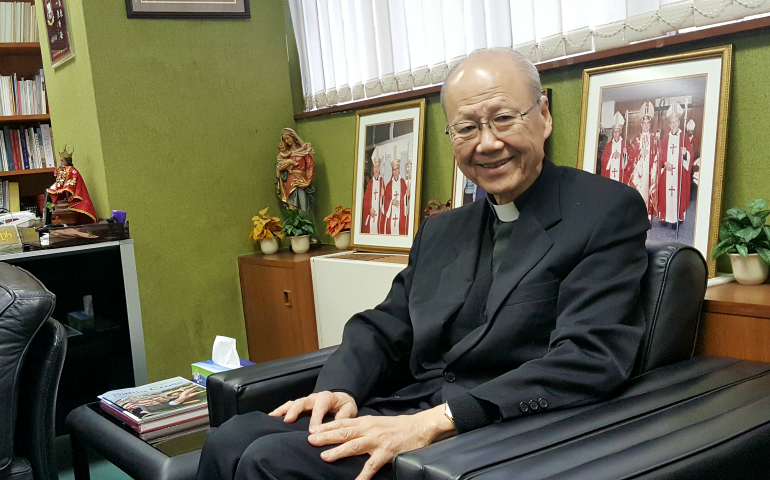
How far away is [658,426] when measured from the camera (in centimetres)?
108

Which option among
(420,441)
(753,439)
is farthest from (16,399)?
(753,439)

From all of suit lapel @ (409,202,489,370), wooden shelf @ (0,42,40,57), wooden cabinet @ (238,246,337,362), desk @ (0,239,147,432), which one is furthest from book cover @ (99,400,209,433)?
wooden shelf @ (0,42,40,57)

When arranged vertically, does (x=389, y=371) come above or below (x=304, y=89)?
below

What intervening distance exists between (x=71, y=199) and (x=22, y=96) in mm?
1606

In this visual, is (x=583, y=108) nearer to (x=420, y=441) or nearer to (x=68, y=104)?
(x=420, y=441)

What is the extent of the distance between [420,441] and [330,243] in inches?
86.6

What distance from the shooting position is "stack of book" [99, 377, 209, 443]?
180 centimetres

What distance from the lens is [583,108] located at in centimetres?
210

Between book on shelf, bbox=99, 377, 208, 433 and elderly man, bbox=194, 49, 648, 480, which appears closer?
elderly man, bbox=194, 49, 648, 480

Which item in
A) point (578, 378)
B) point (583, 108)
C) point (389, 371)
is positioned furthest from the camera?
point (583, 108)

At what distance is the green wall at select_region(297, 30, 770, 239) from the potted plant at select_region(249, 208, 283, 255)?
0.25 meters

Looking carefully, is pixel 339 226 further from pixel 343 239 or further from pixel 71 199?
pixel 71 199

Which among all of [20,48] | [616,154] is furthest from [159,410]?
[20,48]

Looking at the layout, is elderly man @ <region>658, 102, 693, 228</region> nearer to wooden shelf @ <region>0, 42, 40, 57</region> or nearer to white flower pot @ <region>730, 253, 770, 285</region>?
white flower pot @ <region>730, 253, 770, 285</region>
